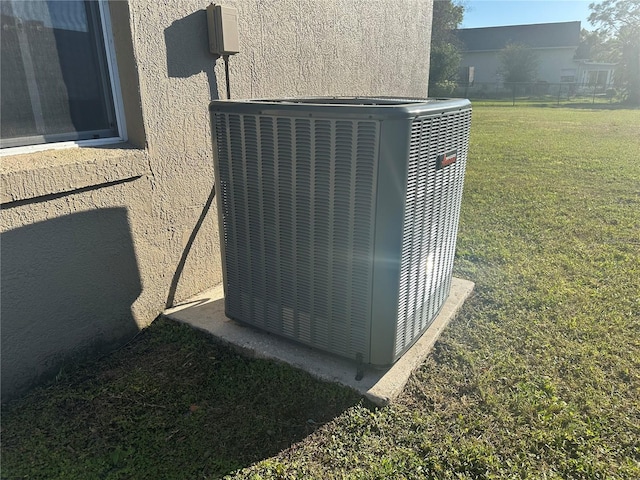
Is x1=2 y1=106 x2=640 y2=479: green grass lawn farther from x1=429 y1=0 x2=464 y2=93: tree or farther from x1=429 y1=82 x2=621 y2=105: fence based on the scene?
x1=429 y1=82 x2=621 y2=105: fence

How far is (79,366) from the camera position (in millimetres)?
2311

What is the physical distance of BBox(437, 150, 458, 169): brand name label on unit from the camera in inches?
85.2

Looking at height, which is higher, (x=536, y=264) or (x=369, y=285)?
(x=369, y=285)

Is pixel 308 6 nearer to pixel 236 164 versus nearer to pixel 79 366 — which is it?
pixel 236 164

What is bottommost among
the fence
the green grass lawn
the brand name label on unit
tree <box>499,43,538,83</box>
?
the green grass lawn

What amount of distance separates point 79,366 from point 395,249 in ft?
5.61

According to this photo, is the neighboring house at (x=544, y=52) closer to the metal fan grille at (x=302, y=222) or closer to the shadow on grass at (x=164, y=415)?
the metal fan grille at (x=302, y=222)

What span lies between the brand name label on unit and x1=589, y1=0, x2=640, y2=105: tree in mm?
30992

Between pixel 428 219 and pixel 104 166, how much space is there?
5.30 ft

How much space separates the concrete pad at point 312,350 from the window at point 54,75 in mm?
1155

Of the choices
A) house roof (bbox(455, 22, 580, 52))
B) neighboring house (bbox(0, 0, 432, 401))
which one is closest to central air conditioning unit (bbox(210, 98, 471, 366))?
neighboring house (bbox(0, 0, 432, 401))

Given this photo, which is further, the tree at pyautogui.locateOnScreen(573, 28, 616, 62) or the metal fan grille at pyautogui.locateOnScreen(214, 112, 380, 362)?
the tree at pyautogui.locateOnScreen(573, 28, 616, 62)

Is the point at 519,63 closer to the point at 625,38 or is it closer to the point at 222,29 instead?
the point at 625,38

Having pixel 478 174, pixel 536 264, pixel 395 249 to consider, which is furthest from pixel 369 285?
pixel 478 174
